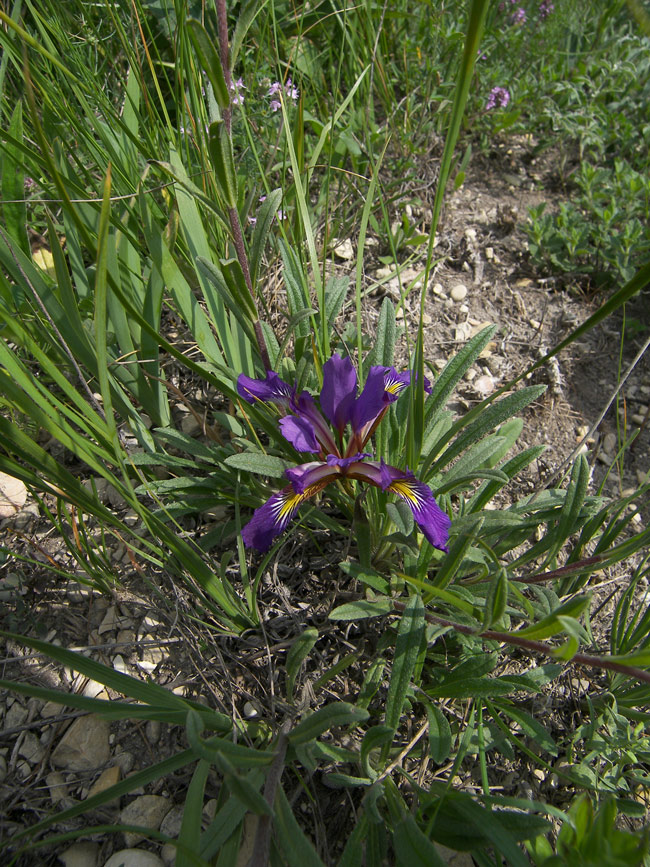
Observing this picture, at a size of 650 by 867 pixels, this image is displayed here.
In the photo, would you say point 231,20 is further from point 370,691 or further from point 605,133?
point 370,691

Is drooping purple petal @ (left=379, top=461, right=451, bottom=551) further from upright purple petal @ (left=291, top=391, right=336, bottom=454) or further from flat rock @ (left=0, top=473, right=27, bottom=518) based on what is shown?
flat rock @ (left=0, top=473, right=27, bottom=518)

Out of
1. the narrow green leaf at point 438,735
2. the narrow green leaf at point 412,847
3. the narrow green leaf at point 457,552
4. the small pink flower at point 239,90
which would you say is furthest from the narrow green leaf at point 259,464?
the small pink flower at point 239,90

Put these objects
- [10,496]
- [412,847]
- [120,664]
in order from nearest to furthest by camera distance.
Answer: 1. [412,847]
2. [120,664]
3. [10,496]

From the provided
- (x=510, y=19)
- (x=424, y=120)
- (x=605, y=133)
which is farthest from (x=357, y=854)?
(x=510, y=19)

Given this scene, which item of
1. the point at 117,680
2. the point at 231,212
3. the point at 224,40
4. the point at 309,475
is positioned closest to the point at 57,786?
the point at 117,680

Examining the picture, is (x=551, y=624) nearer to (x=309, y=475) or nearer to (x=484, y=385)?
(x=309, y=475)

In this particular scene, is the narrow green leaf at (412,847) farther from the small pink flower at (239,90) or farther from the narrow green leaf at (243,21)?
the small pink flower at (239,90)

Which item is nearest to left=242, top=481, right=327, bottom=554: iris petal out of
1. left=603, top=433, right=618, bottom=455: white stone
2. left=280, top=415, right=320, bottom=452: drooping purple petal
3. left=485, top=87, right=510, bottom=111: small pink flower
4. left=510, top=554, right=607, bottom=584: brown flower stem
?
left=280, top=415, right=320, bottom=452: drooping purple petal
